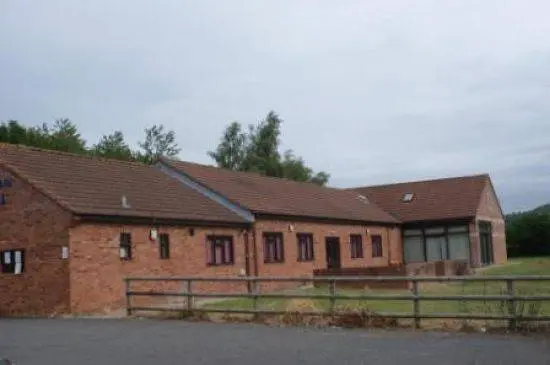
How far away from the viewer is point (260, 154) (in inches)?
2736

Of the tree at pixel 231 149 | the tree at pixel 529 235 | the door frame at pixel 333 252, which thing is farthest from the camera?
the tree at pixel 231 149

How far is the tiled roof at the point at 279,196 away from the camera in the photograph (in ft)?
100

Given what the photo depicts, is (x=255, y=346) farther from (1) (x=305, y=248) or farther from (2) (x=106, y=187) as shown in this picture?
(1) (x=305, y=248)

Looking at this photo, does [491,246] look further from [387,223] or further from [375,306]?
[375,306]

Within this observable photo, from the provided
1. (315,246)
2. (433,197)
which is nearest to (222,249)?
(315,246)

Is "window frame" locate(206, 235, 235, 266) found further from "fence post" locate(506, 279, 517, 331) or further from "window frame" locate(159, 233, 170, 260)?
"fence post" locate(506, 279, 517, 331)

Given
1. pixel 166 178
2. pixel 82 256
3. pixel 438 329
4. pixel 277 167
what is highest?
pixel 277 167

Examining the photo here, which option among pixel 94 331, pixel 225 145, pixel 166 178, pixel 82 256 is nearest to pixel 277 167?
pixel 225 145

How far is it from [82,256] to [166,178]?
963 cm

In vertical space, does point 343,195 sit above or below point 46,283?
above

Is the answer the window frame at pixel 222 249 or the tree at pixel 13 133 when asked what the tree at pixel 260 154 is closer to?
the tree at pixel 13 133

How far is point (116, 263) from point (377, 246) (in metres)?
20.5

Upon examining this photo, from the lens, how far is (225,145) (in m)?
70.6

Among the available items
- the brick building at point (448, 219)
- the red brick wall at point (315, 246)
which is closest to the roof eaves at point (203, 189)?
the red brick wall at point (315, 246)
